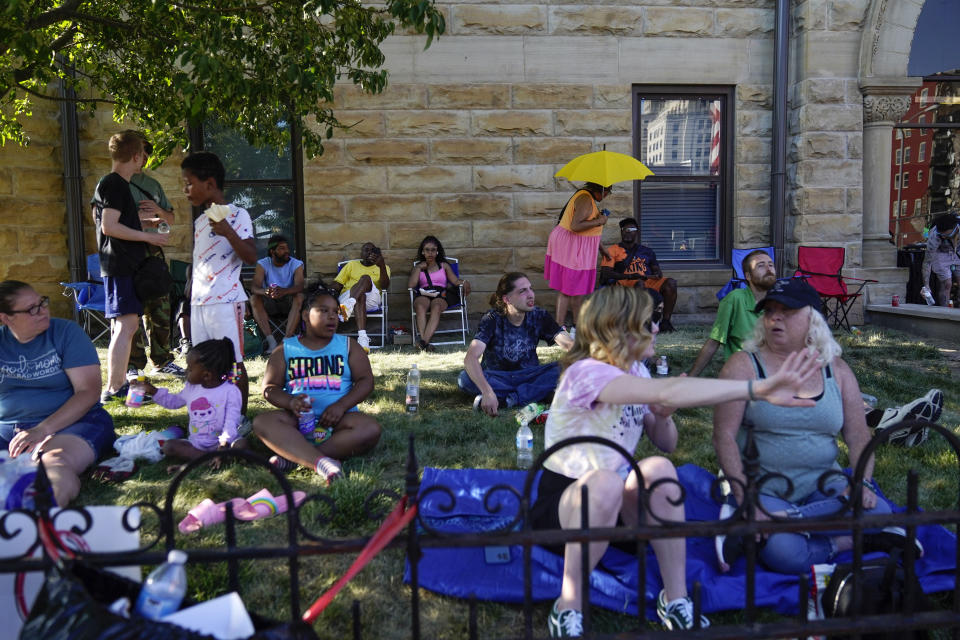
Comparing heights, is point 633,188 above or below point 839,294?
above

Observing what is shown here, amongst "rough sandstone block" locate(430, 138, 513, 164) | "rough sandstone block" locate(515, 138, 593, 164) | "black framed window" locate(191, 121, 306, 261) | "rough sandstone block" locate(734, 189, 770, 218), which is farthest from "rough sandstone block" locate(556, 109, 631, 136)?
"black framed window" locate(191, 121, 306, 261)

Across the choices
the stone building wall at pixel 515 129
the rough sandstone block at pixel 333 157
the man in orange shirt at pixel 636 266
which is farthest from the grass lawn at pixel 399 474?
the rough sandstone block at pixel 333 157

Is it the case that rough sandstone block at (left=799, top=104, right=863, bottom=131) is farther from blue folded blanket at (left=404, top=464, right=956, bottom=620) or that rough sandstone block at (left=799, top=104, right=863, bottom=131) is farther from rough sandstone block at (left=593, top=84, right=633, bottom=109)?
blue folded blanket at (left=404, top=464, right=956, bottom=620)

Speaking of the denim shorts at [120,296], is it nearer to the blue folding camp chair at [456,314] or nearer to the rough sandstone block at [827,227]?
the blue folding camp chair at [456,314]

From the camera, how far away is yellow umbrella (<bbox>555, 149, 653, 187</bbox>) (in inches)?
283

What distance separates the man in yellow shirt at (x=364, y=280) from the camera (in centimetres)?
845

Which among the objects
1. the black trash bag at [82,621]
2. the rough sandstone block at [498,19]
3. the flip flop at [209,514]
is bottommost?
the flip flop at [209,514]

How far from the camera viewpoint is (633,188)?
31.0ft

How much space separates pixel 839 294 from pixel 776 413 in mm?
6429

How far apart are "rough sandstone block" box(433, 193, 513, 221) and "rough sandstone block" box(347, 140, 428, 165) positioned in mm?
576

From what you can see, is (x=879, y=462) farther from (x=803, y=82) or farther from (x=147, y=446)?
(x=803, y=82)

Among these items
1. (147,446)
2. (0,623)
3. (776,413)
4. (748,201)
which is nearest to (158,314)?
(147,446)

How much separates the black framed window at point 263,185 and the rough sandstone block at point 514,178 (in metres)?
2.32

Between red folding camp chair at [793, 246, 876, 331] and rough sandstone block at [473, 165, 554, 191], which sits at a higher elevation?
rough sandstone block at [473, 165, 554, 191]
